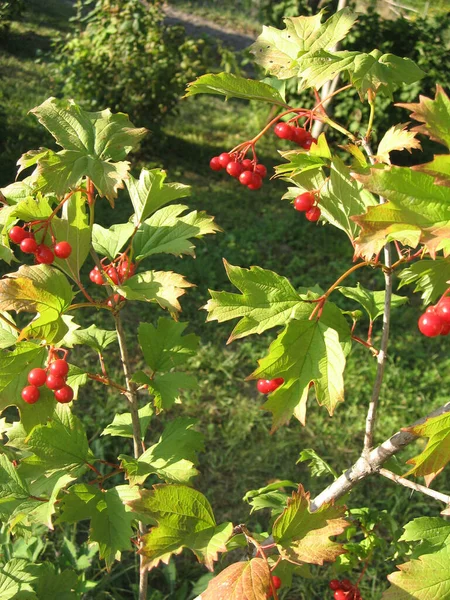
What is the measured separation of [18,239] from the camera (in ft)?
4.52

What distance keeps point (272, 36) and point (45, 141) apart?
474 cm

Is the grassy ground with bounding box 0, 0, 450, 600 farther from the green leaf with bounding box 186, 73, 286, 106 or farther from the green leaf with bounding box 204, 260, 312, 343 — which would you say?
the green leaf with bounding box 186, 73, 286, 106

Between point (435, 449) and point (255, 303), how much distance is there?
1.44ft

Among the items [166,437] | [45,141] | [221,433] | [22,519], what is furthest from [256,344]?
[45,141]

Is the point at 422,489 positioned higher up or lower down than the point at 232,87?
lower down

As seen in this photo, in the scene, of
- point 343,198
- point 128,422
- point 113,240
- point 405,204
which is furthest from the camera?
point 128,422

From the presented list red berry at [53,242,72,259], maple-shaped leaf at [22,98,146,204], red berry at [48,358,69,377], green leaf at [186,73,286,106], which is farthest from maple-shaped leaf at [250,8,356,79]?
red berry at [48,358,69,377]

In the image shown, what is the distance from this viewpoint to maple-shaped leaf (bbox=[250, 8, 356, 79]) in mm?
1472

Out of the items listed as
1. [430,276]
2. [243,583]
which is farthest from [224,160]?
[243,583]

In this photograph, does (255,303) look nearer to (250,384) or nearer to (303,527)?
(303,527)

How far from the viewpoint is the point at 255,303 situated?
3.93 ft

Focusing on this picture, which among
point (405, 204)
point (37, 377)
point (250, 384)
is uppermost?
point (405, 204)

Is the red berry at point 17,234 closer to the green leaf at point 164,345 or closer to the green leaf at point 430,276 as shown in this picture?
the green leaf at point 164,345

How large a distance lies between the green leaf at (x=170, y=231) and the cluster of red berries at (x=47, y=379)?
382mm
